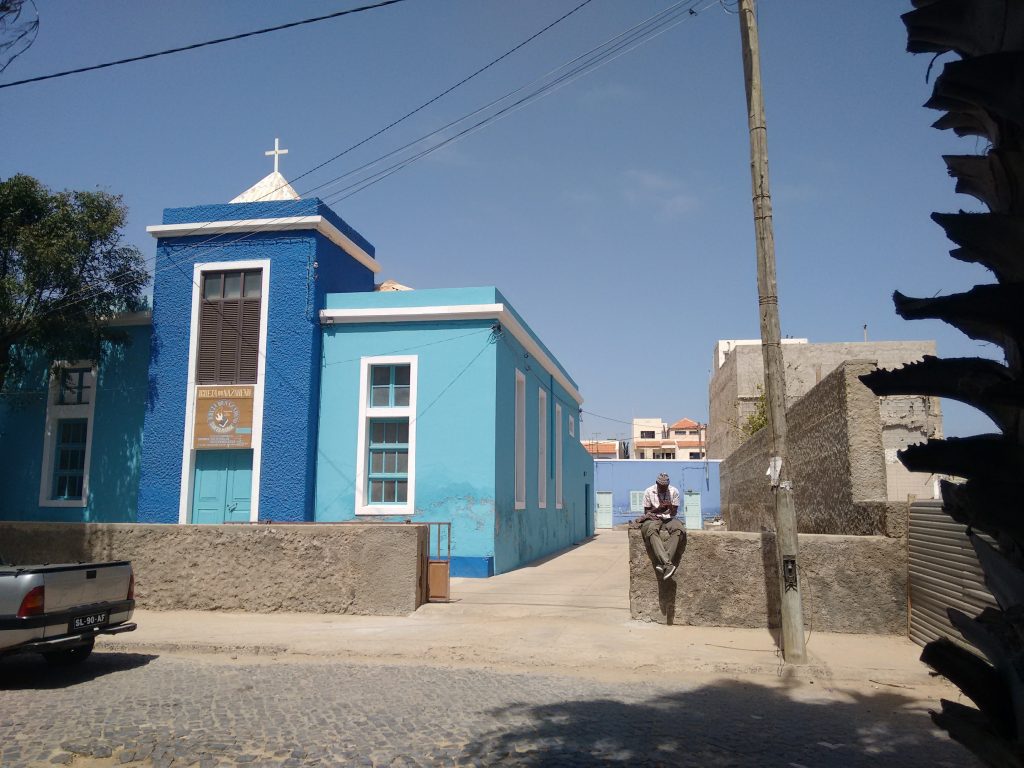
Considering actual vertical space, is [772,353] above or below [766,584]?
above

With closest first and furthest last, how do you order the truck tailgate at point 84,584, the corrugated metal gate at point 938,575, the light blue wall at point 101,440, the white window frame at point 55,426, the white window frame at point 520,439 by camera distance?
1. the corrugated metal gate at point 938,575
2. the truck tailgate at point 84,584
3. the light blue wall at point 101,440
4. the white window frame at point 55,426
5. the white window frame at point 520,439

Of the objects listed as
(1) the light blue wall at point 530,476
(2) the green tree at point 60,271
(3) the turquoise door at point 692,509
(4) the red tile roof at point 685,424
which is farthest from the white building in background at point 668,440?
(2) the green tree at point 60,271

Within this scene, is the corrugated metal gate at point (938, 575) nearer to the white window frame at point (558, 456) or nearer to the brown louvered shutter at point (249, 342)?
the brown louvered shutter at point (249, 342)

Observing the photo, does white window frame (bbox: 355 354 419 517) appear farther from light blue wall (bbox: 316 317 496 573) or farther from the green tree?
the green tree

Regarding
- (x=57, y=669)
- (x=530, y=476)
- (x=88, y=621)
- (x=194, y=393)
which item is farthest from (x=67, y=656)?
(x=530, y=476)

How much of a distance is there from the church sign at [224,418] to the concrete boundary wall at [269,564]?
556 cm

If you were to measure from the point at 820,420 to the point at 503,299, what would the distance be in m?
8.34

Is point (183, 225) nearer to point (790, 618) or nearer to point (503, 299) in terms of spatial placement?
point (503, 299)

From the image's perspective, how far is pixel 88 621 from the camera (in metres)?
7.40

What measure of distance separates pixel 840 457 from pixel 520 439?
417 inches

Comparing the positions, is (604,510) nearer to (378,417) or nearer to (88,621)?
(378,417)

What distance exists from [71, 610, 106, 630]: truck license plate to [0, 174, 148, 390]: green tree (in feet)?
34.2

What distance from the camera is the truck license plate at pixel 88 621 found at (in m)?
7.25

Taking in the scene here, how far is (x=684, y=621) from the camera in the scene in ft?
29.6
